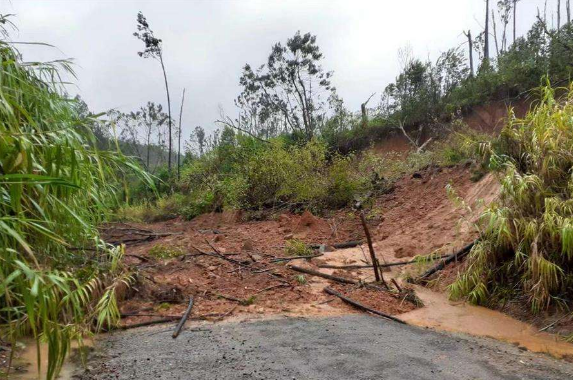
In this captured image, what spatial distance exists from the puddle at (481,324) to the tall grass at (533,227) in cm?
19

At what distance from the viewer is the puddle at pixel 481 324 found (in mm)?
3699

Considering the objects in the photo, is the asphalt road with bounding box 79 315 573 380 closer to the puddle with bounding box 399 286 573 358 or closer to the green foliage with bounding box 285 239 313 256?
the puddle with bounding box 399 286 573 358

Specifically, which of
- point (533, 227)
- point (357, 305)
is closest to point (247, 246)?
point (357, 305)

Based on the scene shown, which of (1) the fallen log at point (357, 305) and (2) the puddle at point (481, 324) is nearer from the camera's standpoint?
(2) the puddle at point (481, 324)

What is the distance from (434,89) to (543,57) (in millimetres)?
4423

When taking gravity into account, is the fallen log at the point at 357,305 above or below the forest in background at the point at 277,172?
below

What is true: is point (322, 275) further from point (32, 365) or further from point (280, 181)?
point (280, 181)

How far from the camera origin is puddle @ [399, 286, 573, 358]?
12.1ft

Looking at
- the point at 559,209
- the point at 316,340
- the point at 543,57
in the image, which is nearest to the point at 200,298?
the point at 316,340

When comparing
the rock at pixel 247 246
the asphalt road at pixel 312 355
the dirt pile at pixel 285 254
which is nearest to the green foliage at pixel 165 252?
the dirt pile at pixel 285 254

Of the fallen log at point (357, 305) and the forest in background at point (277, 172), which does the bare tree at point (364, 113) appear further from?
the fallen log at point (357, 305)

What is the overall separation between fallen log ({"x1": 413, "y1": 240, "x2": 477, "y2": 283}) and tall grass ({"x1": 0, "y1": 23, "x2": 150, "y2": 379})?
144 inches

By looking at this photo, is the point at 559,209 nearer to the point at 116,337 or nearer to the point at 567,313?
the point at 567,313

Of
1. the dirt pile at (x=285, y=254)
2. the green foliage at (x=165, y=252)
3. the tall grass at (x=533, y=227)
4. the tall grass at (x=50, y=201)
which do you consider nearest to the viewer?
the tall grass at (x=50, y=201)
